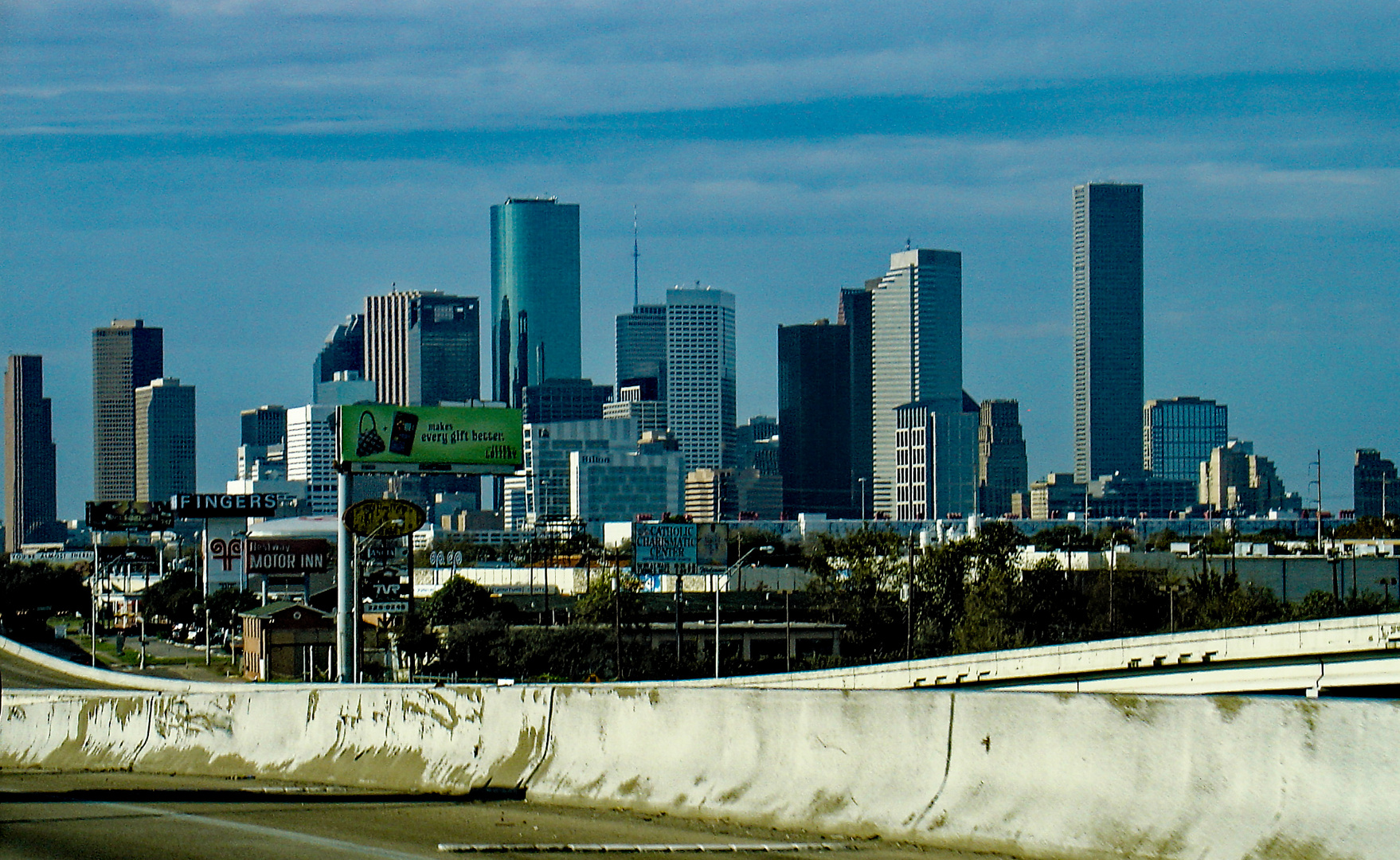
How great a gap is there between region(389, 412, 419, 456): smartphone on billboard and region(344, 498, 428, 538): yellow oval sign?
22727 mm

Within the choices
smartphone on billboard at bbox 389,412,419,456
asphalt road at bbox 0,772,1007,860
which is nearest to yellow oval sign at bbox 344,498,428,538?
smartphone on billboard at bbox 389,412,419,456

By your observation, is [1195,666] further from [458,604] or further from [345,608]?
[458,604]

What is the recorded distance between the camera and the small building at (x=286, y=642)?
266ft

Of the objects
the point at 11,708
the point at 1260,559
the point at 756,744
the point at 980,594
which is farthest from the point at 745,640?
the point at 756,744

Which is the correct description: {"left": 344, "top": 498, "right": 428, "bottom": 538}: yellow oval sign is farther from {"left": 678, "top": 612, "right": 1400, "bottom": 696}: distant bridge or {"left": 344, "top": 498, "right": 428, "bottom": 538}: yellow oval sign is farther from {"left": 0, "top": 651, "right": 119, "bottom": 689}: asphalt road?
{"left": 0, "top": 651, "right": 119, "bottom": 689}: asphalt road

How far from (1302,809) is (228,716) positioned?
35.4ft

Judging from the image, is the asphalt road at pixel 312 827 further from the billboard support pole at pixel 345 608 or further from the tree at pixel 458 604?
the tree at pixel 458 604

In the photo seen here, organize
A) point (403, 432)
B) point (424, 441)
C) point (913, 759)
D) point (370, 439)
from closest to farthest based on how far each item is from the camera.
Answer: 1. point (913, 759)
2. point (370, 439)
3. point (403, 432)
4. point (424, 441)

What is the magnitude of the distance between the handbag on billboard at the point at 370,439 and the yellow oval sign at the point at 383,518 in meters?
21.0

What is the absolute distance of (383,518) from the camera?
1812 inches

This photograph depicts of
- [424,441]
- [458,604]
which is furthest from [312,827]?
[458,604]

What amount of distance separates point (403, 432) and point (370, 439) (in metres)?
2.03

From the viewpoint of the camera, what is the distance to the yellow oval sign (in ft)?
150

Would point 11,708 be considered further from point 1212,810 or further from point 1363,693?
point 1363,693
